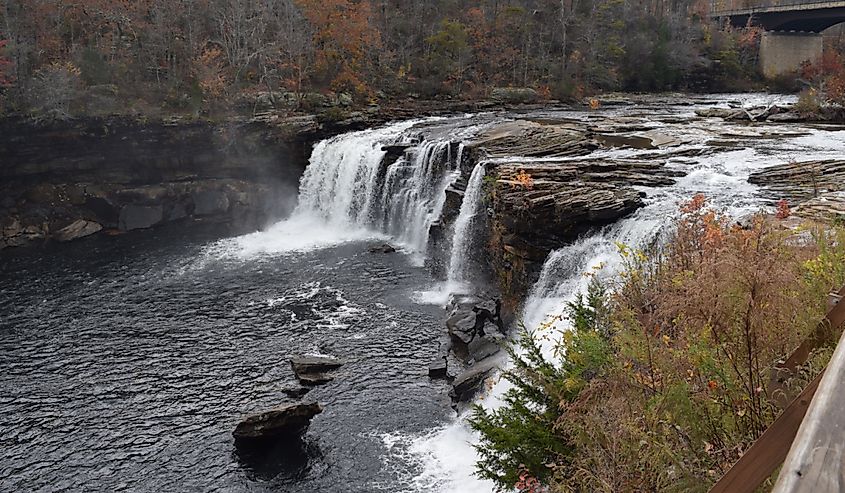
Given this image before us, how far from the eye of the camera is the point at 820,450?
1851 millimetres

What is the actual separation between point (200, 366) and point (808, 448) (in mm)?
16436

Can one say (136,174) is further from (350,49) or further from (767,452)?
(767,452)

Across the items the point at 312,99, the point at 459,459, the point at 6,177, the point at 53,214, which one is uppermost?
the point at 312,99

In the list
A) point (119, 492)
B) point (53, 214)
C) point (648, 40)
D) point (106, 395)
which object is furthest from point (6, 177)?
point (648, 40)

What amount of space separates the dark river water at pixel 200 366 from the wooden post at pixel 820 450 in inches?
418

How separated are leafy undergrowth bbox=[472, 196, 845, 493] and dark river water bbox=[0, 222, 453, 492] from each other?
4.71 metres

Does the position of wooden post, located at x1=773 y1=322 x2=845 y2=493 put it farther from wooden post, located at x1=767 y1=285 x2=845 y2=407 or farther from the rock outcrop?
the rock outcrop

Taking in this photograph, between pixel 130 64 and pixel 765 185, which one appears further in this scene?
pixel 130 64

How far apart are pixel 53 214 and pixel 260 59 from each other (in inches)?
612

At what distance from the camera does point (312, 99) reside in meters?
36.9

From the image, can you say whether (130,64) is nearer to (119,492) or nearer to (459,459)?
(119,492)

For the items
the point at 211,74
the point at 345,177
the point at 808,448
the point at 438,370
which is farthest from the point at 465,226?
the point at 211,74

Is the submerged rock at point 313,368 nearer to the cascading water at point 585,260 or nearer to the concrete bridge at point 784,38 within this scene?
the cascading water at point 585,260

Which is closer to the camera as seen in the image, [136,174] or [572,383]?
[572,383]
